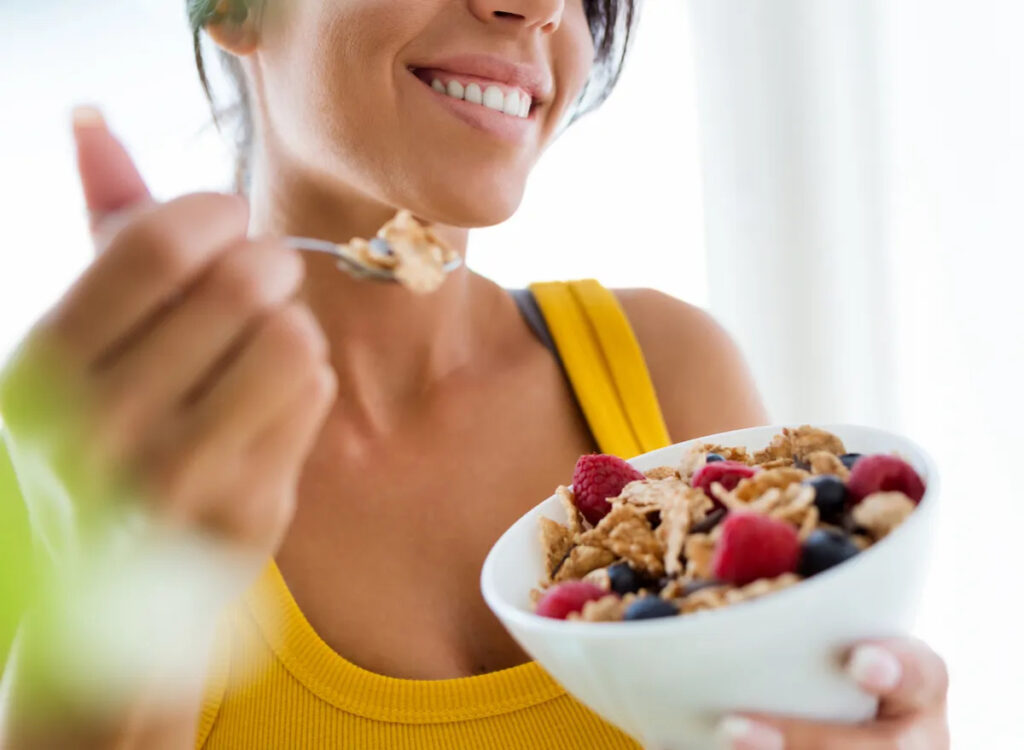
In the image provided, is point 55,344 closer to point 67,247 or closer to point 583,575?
point 583,575

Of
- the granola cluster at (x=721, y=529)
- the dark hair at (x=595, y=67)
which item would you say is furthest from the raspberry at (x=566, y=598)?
the dark hair at (x=595, y=67)

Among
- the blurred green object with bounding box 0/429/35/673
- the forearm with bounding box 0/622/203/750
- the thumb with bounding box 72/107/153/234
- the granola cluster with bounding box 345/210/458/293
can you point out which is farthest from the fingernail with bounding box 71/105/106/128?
the blurred green object with bounding box 0/429/35/673

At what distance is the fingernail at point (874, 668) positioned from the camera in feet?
1.36

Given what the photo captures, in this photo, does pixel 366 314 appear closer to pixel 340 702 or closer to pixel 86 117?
pixel 340 702

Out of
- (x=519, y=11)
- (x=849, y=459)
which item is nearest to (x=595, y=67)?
(x=519, y=11)

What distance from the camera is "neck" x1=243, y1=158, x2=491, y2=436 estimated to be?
888 mm

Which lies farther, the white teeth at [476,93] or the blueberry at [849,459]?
the white teeth at [476,93]

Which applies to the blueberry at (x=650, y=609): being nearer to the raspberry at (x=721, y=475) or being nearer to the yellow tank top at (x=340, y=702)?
the raspberry at (x=721, y=475)

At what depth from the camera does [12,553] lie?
2.61ft

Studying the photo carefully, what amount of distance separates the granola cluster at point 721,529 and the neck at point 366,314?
385mm

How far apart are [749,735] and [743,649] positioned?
0.05 metres

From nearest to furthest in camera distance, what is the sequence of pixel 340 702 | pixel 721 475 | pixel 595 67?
1. pixel 721 475
2. pixel 340 702
3. pixel 595 67

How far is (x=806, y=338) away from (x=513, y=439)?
0.89 metres

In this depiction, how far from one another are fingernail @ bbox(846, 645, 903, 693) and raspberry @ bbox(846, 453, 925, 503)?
9cm
